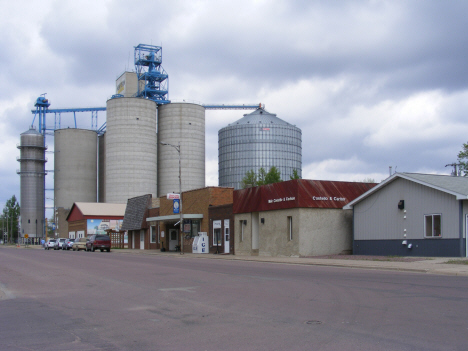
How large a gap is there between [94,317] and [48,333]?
1.64m

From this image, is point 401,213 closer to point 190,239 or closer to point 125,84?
point 190,239

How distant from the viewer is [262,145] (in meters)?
126

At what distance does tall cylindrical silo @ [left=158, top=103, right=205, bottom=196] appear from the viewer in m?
92.6

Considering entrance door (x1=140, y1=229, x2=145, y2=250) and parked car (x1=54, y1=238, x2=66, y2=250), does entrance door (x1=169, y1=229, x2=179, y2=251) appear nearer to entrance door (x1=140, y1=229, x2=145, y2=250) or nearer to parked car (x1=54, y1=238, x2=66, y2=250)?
entrance door (x1=140, y1=229, x2=145, y2=250)

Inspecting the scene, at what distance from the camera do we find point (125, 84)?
101250mm

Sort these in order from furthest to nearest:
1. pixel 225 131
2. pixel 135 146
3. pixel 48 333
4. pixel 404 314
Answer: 1. pixel 225 131
2. pixel 135 146
3. pixel 404 314
4. pixel 48 333

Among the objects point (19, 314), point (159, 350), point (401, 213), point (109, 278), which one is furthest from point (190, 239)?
point (159, 350)

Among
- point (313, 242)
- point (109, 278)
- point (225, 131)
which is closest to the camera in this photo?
point (109, 278)

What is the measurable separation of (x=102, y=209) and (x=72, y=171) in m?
19.4

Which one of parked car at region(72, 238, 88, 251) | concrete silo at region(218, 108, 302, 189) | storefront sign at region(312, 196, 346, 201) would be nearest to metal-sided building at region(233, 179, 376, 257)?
storefront sign at region(312, 196, 346, 201)

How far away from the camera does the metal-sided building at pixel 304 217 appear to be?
33500 millimetres

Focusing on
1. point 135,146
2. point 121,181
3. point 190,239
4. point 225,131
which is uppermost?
point 225,131

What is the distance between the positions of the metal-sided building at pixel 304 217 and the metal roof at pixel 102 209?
5256 centimetres

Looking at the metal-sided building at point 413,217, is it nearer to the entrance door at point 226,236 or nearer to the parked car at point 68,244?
the entrance door at point 226,236
